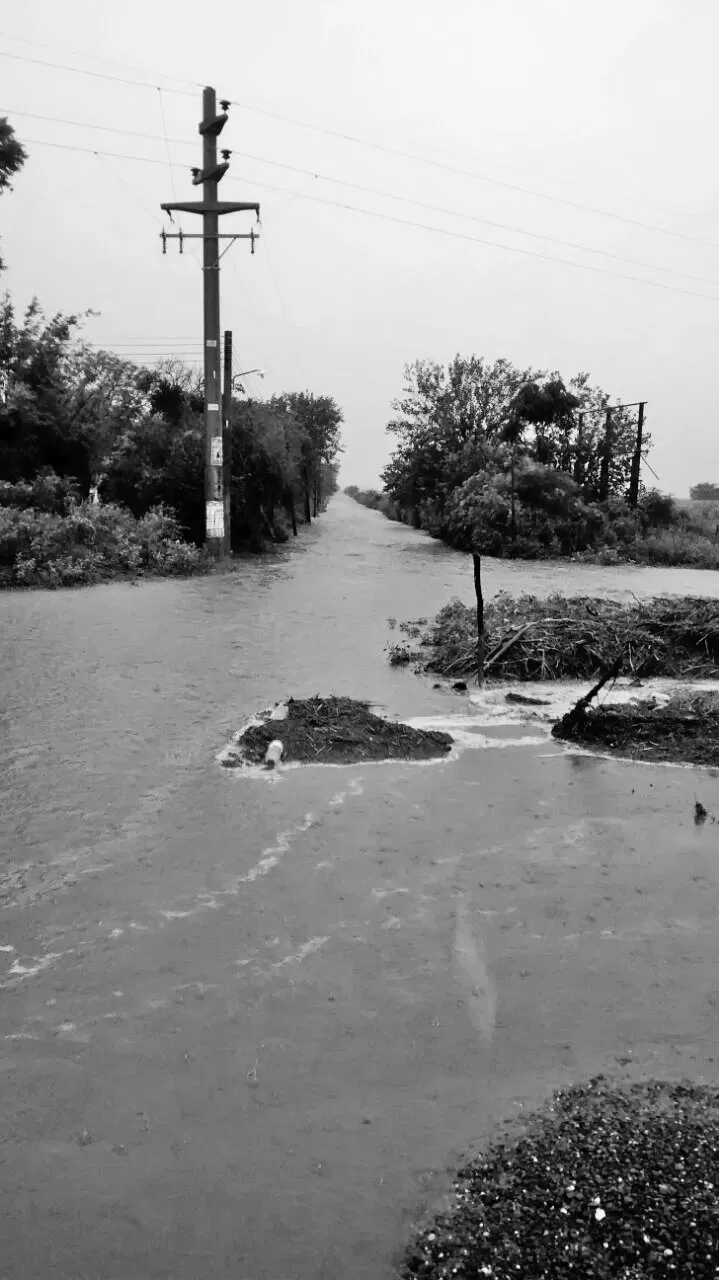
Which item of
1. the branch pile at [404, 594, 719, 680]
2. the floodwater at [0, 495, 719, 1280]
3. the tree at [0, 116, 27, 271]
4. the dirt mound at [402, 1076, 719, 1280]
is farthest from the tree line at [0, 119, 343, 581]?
the dirt mound at [402, 1076, 719, 1280]

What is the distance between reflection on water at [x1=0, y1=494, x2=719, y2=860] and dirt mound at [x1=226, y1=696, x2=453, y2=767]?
51cm

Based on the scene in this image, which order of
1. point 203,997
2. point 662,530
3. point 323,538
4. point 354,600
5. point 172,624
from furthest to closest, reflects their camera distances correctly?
point 323,538 < point 662,530 < point 354,600 < point 172,624 < point 203,997

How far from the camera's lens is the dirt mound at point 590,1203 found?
3035 mm

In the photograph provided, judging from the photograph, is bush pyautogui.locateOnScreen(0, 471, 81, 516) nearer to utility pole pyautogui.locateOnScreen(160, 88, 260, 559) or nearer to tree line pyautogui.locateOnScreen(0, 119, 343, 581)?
tree line pyautogui.locateOnScreen(0, 119, 343, 581)

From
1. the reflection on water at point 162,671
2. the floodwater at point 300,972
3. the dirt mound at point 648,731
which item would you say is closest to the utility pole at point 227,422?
the reflection on water at point 162,671

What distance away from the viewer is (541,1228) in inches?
125

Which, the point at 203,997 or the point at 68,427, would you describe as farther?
the point at 68,427

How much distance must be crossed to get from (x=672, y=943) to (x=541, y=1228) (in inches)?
102

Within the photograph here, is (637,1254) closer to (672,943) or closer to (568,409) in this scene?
(672,943)

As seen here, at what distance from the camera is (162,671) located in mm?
12234

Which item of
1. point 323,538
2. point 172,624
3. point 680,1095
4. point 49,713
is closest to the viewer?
point 680,1095

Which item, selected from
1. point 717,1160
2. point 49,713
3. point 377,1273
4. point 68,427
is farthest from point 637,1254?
point 68,427

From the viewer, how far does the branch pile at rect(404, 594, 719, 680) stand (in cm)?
1178

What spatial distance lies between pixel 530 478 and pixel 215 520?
13.1 meters
